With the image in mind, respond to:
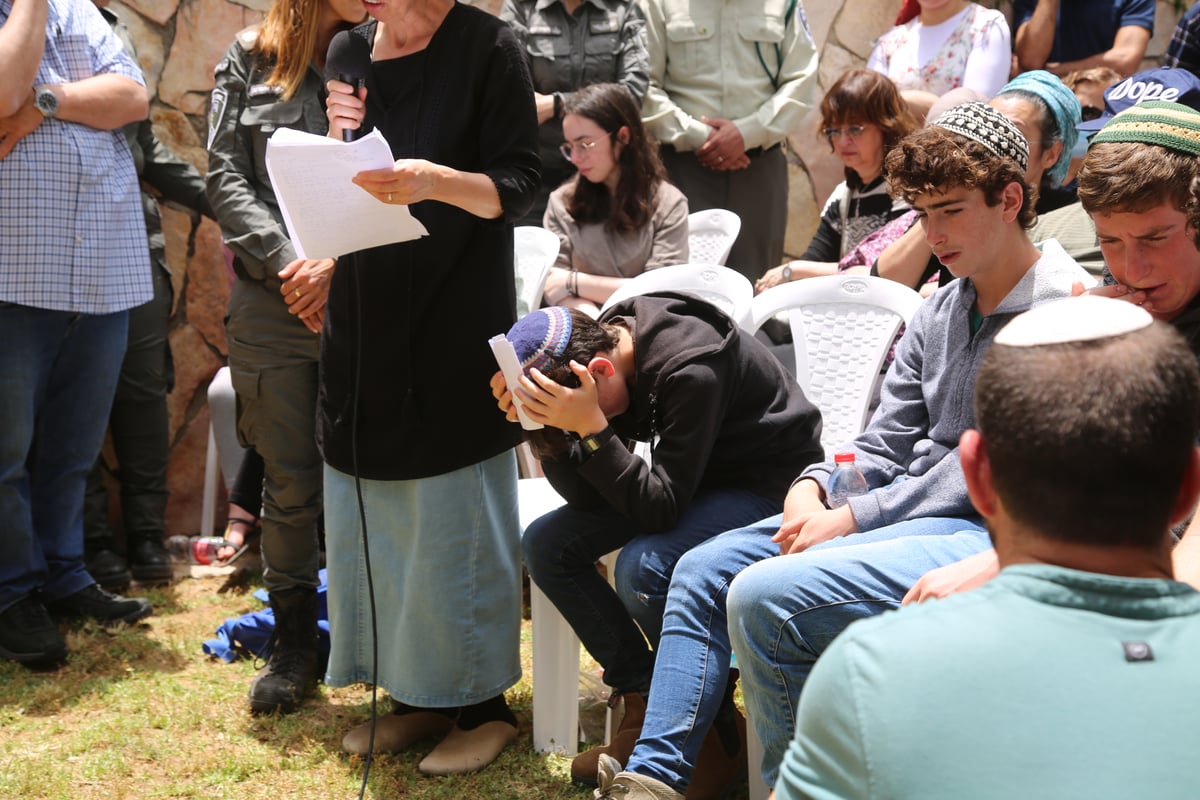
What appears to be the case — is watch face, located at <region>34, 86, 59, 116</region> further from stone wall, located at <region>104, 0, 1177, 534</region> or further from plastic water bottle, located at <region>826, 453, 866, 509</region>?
plastic water bottle, located at <region>826, 453, 866, 509</region>

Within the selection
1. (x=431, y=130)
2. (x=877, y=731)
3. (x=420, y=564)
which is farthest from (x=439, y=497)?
(x=877, y=731)

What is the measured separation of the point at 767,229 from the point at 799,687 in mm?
3100

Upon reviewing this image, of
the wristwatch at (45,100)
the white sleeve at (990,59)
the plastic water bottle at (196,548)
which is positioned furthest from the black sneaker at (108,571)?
the white sleeve at (990,59)

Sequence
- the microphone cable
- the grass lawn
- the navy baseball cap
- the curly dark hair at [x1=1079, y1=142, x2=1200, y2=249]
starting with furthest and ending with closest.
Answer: the navy baseball cap
the grass lawn
the microphone cable
the curly dark hair at [x1=1079, y1=142, x2=1200, y2=249]

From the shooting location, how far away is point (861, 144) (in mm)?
3969

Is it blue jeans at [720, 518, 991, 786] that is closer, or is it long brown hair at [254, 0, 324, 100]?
blue jeans at [720, 518, 991, 786]

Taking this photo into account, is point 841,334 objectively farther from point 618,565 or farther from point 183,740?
point 183,740

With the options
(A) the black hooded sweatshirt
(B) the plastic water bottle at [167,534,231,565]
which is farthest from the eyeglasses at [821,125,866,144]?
(B) the plastic water bottle at [167,534,231,565]

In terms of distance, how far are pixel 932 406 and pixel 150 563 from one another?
10.1 feet

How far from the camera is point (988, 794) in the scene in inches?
39.9

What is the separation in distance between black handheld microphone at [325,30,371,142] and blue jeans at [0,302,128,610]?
4.76 ft

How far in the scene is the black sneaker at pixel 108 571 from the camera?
421 cm

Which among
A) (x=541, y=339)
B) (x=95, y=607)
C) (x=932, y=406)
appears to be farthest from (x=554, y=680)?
(x=95, y=607)

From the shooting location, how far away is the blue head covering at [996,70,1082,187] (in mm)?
2918
